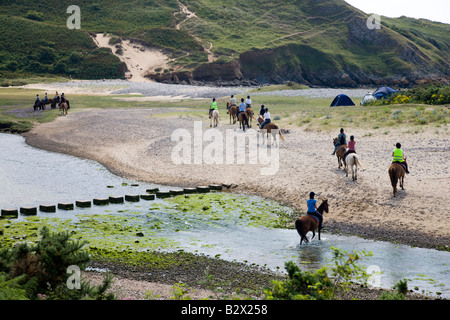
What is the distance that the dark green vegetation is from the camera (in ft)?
367

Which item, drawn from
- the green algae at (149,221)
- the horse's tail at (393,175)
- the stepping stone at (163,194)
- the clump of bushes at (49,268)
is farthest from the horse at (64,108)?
the clump of bushes at (49,268)

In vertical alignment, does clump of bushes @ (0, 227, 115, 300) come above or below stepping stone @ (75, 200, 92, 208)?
above

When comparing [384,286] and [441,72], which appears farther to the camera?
[441,72]

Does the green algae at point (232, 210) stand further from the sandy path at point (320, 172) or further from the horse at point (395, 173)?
the horse at point (395, 173)

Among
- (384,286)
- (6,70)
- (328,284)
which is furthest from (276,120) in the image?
(6,70)

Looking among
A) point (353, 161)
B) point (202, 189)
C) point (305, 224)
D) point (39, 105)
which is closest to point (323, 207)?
point (305, 224)

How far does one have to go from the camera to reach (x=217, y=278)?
514 inches

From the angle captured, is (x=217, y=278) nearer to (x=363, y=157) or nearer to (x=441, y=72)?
(x=363, y=157)
